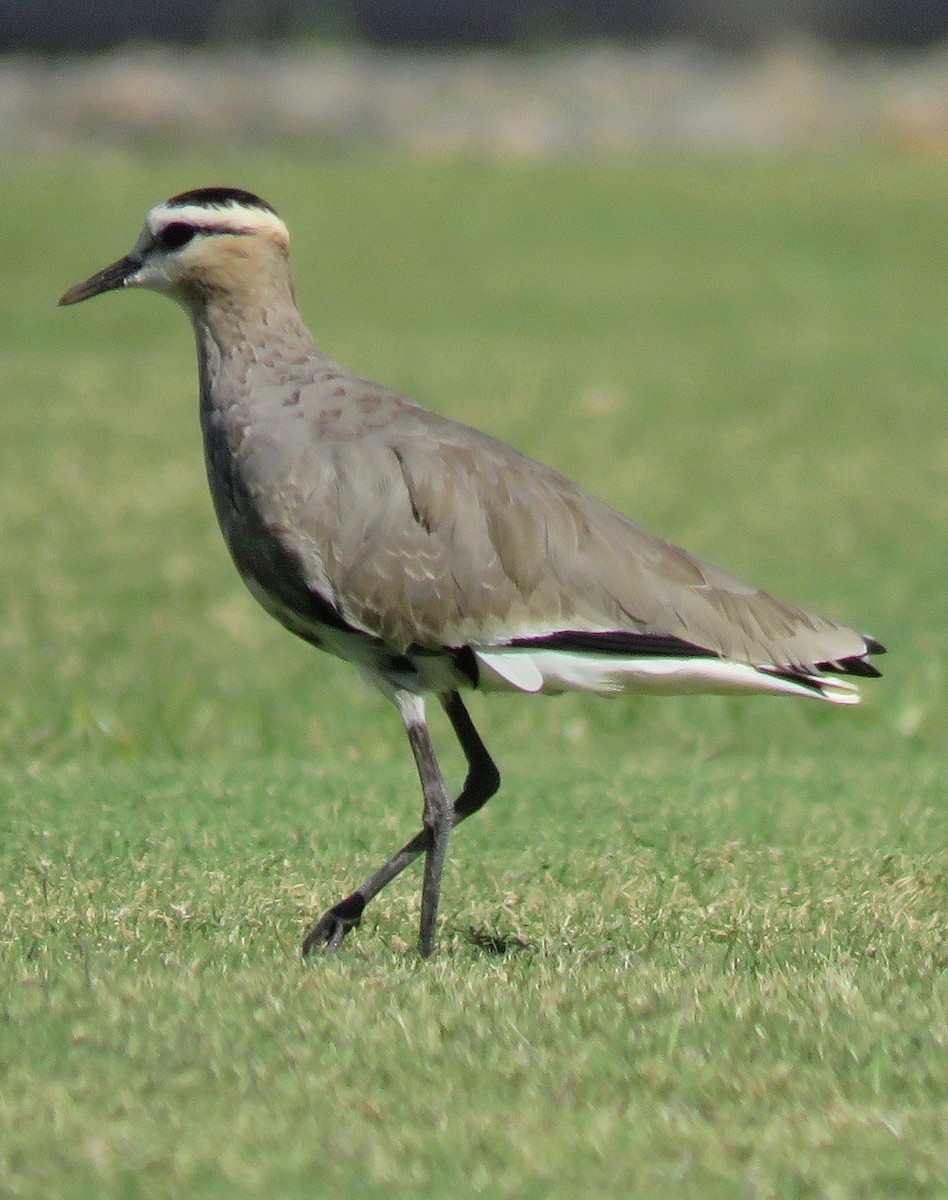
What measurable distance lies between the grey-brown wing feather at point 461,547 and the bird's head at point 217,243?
38cm

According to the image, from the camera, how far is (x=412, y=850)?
16.9ft

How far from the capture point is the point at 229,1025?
407 cm

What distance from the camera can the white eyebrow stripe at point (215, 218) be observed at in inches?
206

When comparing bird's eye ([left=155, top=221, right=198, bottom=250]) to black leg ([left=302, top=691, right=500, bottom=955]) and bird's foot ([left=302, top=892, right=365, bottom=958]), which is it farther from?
bird's foot ([left=302, top=892, right=365, bottom=958])

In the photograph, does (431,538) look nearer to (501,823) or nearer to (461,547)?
(461,547)

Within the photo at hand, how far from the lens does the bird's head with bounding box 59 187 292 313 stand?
17.1 ft

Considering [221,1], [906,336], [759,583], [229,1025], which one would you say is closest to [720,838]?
[229,1025]

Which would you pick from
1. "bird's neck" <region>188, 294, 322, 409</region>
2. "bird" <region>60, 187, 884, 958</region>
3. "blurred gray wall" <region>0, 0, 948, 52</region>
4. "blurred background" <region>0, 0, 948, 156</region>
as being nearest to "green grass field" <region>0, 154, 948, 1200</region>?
"bird" <region>60, 187, 884, 958</region>

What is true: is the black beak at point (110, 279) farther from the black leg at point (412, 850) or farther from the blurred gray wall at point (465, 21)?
the blurred gray wall at point (465, 21)

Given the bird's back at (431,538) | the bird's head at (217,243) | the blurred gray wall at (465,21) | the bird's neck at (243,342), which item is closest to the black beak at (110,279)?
the bird's head at (217,243)

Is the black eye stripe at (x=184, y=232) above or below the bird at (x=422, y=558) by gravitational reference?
above

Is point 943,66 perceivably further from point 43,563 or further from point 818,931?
point 818,931

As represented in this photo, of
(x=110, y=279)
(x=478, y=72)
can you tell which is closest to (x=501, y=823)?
(x=110, y=279)

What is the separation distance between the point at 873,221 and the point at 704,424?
27.1 feet
